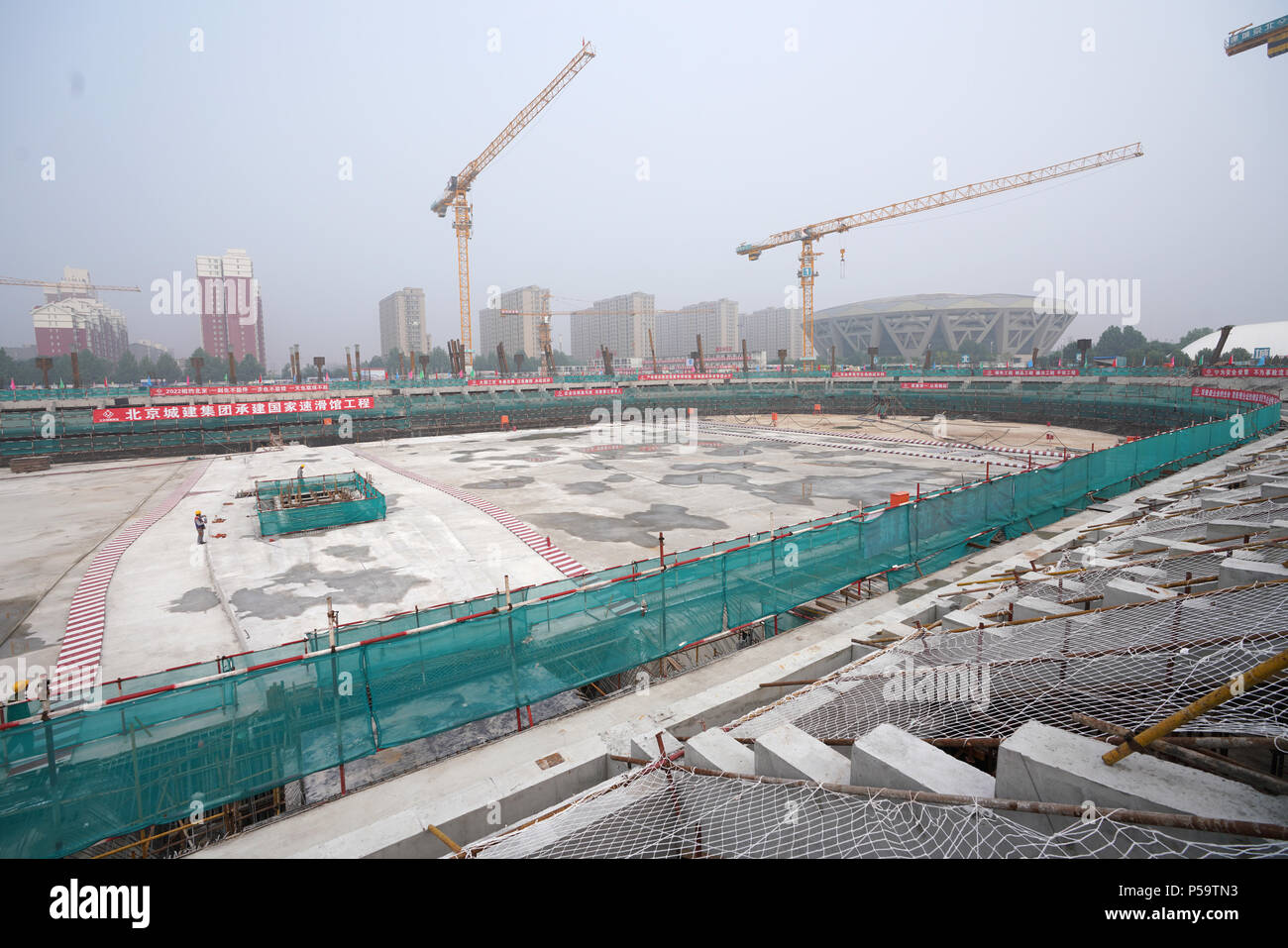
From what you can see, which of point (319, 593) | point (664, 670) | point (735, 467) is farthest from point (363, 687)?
point (735, 467)

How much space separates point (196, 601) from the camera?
16.4 metres

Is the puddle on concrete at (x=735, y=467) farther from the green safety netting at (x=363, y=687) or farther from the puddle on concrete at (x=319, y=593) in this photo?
the puddle on concrete at (x=319, y=593)

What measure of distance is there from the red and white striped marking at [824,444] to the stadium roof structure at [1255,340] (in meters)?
108

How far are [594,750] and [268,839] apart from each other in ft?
11.8

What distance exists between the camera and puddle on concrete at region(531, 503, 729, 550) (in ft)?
70.5

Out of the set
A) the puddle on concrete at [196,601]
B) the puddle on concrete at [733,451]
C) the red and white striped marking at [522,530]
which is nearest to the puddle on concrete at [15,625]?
the puddle on concrete at [196,601]

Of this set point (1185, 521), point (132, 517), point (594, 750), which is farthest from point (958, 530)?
point (132, 517)

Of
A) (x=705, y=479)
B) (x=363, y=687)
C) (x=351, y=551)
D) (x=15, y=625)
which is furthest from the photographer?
(x=705, y=479)

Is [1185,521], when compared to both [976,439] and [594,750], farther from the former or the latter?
[976,439]

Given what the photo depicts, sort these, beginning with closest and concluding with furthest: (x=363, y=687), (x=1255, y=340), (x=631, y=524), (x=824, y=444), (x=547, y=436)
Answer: (x=363, y=687)
(x=631, y=524)
(x=824, y=444)
(x=547, y=436)
(x=1255, y=340)

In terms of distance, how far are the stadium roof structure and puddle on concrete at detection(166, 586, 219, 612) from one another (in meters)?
148

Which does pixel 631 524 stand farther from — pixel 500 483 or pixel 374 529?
pixel 500 483

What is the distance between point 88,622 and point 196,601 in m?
2.12

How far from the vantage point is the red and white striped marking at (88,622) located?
40.2 ft
